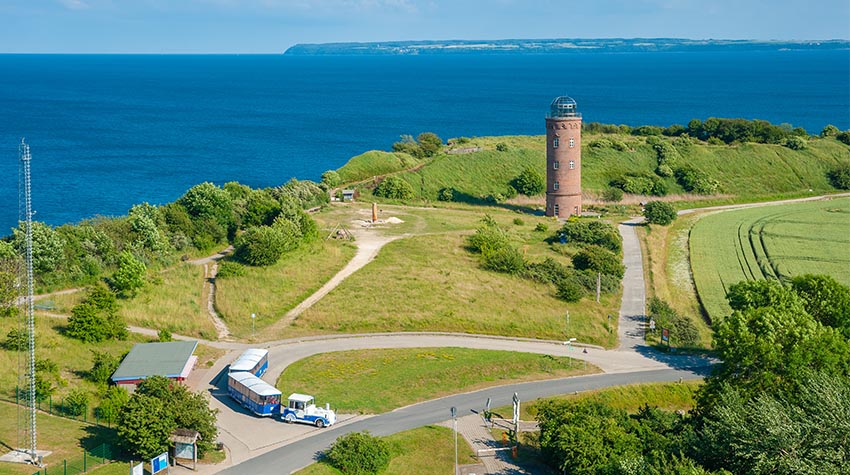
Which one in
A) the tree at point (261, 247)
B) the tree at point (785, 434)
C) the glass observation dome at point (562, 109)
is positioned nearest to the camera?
the tree at point (785, 434)

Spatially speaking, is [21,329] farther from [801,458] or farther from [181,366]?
[801,458]

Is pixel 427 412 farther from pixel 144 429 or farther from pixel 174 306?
pixel 174 306

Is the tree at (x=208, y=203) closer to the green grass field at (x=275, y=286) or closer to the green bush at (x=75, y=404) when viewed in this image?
the green grass field at (x=275, y=286)

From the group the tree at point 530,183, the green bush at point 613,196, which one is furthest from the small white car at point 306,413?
the green bush at point 613,196

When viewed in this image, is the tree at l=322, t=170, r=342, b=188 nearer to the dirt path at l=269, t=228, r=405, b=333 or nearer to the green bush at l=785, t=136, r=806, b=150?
the dirt path at l=269, t=228, r=405, b=333

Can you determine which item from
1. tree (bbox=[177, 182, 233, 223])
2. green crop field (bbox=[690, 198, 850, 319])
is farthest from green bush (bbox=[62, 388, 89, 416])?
green crop field (bbox=[690, 198, 850, 319])

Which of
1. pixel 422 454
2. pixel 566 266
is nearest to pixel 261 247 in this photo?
pixel 566 266
